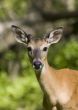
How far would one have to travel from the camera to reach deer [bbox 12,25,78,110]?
9773 millimetres

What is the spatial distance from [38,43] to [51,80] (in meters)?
0.60

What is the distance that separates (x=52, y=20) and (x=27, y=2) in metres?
7.00

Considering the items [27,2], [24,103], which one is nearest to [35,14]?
[24,103]

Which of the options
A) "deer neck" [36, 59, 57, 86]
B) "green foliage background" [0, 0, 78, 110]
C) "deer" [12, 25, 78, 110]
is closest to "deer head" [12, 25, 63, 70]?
"deer" [12, 25, 78, 110]

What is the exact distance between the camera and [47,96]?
9.85m

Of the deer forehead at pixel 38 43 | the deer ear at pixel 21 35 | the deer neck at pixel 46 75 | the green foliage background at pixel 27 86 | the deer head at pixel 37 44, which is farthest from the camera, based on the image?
the green foliage background at pixel 27 86

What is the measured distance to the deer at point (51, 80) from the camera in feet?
32.1

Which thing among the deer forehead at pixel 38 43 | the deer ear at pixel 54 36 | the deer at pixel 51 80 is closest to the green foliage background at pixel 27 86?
the deer ear at pixel 54 36

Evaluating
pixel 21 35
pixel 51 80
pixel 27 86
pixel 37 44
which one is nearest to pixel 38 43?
pixel 37 44

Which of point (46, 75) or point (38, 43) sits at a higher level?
point (38, 43)

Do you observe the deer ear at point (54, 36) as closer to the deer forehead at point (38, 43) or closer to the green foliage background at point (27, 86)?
the deer forehead at point (38, 43)

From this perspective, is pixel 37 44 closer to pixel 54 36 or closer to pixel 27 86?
pixel 54 36

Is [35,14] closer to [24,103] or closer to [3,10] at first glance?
[24,103]

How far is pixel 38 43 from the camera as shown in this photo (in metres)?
10.1
